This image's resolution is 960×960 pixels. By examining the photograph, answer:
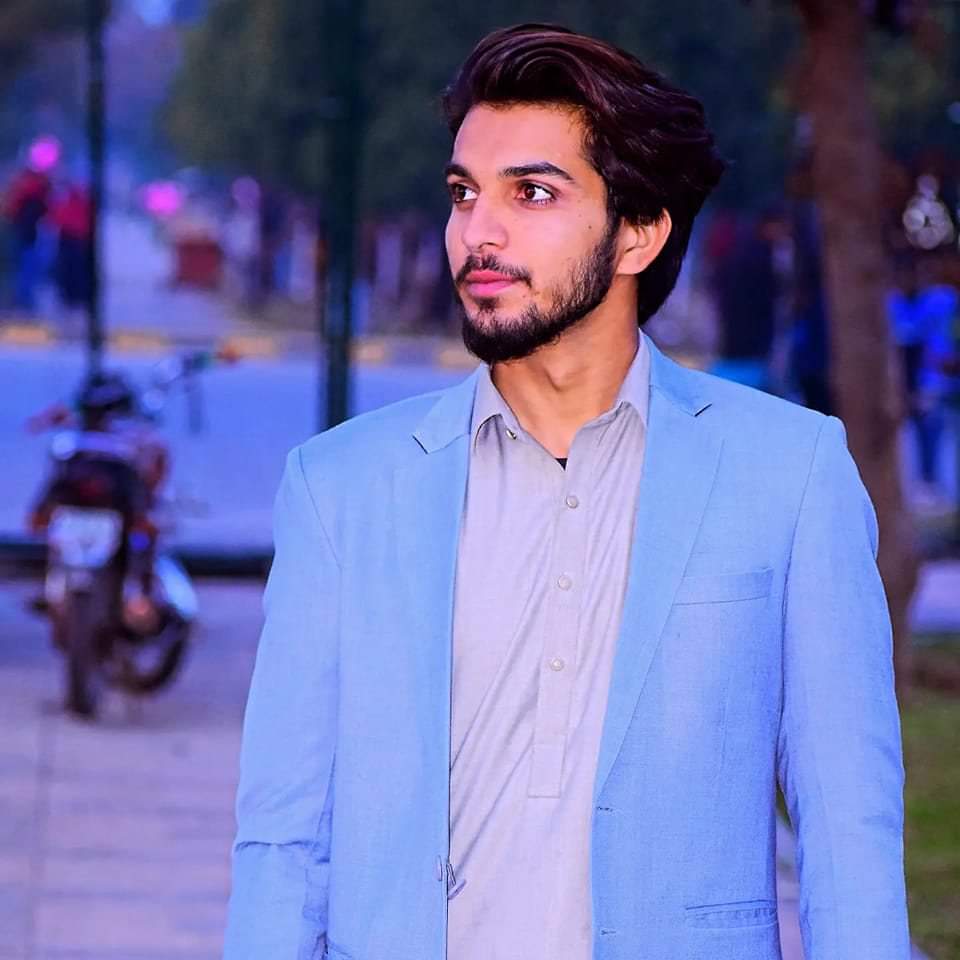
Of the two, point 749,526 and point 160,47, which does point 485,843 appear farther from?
point 160,47

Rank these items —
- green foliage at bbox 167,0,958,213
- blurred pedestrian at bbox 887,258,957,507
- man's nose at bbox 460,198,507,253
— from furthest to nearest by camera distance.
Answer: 1. blurred pedestrian at bbox 887,258,957,507
2. green foliage at bbox 167,0,958,213
3. man's nose at bbox 460,198,507,253

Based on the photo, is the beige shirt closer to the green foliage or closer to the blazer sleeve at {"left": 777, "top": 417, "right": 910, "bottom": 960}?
the blazer sleeve at {"left": 777, "top": 417, "right": 910, "bottom": 960}

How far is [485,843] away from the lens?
2.82m

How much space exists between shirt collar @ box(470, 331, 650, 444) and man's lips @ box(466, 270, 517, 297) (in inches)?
5.0

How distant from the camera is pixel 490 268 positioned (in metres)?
2.96

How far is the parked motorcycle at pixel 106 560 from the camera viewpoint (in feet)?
28.5

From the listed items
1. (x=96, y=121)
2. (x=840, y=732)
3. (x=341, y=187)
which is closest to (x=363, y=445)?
(x=840, y=732)

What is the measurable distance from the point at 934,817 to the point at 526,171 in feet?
16.6

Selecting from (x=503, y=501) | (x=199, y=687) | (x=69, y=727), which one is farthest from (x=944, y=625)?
(x=503, y=501)

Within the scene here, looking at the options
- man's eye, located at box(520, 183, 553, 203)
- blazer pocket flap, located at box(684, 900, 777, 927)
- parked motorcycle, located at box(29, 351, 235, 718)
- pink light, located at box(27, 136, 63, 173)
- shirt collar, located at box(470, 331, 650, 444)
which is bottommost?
blazer pocket flap, located at box(684, 900, 777, 927)

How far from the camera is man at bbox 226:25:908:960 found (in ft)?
9.20

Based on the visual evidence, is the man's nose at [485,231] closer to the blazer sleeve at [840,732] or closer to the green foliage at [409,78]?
the blazer sleeve at [840,732]

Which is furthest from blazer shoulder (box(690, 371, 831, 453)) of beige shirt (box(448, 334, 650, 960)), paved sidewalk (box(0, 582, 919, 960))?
paved sidewalk (box(0, 582, 919, 960))

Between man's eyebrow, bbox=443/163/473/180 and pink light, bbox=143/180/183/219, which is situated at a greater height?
pink light, bbox=143/180/183/219
